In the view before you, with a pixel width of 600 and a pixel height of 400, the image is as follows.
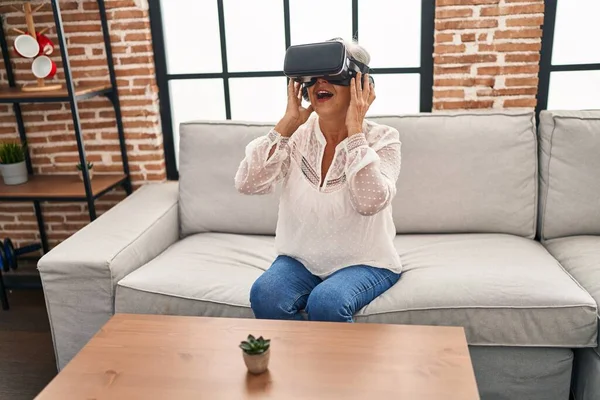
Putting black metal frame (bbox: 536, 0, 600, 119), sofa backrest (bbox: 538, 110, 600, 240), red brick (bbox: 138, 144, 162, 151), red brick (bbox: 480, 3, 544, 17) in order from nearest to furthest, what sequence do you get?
sofa backrest (bbox: 538, 110, 600, 240), red brick (bbox: 480, 3, 544, 17), black metal frame (bbox: 536, 0, 600, 119), red brick (bbox: 138, 144, 162, 151)

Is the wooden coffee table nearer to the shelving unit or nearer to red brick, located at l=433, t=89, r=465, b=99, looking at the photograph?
the shelving unit

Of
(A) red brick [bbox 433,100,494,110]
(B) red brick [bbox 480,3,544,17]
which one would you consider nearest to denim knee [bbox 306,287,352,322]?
(A) red brick [bbox 433,100,494,110]

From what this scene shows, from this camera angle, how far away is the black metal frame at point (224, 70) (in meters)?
2.56

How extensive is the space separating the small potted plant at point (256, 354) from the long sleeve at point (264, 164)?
2.20 feet

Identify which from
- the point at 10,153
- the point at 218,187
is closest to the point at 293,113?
the point at 218,187

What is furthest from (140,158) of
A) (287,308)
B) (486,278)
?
(486,278)

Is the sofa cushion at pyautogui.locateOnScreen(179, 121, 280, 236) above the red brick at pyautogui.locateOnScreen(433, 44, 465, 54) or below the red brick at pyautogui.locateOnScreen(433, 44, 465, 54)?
below

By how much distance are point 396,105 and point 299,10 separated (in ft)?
2.18

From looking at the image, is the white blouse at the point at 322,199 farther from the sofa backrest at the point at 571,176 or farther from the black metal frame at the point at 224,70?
the black metal frame at the point at 224,70

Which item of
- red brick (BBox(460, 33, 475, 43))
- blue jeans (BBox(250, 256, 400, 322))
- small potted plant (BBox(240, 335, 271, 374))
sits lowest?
blue jeans (BBox(250, 256, 400, 322))

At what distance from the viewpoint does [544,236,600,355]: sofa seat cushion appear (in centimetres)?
179

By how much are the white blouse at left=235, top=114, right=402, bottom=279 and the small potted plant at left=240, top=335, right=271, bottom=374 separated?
1.83 feet

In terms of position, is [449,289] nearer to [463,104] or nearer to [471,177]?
[471,177]

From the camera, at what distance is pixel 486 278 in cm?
179
